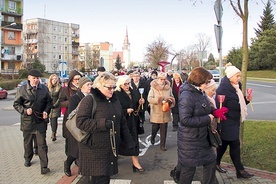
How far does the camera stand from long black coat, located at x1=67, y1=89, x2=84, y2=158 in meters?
5.57

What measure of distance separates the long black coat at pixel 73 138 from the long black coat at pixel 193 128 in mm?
2147

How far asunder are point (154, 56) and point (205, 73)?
58902 millimetres

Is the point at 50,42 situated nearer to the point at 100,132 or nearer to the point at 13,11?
the point at 13,11

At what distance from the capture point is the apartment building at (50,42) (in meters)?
79.4

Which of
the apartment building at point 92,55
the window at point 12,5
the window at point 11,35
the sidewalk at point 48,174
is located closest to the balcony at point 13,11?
the window at point 12,5

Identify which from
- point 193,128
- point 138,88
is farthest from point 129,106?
point 138,88

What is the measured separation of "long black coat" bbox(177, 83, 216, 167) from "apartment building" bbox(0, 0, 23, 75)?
60.2 meters

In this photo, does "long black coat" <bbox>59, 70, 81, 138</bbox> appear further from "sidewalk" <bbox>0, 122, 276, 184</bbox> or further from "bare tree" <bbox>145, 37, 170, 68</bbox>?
"bare tree" <bbox>145, 37, 170, 68</bbox>

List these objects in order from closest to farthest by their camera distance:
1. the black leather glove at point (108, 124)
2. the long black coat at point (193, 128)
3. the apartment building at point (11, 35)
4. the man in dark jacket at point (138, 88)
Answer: the black leather glove at point (108, 124) → the long black coat at point (193, 128) → the man in dark jacket at point (138, 88) → the apartment building at point (11, 35)

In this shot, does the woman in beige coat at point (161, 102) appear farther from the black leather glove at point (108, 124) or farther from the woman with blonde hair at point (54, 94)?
the black leather glove at point (108, 124)

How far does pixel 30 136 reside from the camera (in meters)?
6.35

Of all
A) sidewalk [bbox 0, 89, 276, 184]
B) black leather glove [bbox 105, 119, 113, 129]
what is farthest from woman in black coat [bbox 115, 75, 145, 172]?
black leather glove [bbox 105, 119, 113, 129]

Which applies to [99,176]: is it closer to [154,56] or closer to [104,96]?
[104,96]

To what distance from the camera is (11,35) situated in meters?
62.2
